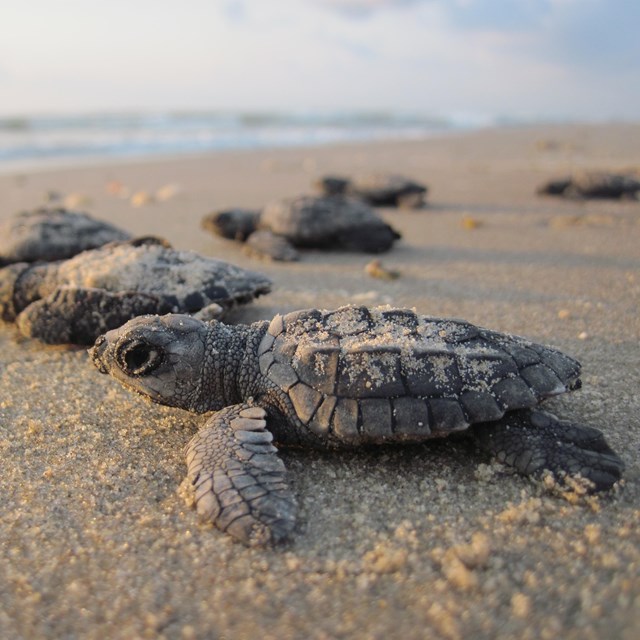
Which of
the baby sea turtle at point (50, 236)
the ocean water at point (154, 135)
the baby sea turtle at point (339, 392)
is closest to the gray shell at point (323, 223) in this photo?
the baby sea turtle at point (50, 236)

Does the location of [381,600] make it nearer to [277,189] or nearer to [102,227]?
[102,227]

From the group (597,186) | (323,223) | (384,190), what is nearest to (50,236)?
(323,223)

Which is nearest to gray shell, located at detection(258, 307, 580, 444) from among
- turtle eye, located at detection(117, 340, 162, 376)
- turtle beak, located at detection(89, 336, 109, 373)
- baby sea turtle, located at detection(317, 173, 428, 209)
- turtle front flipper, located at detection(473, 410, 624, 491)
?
turtle front flipper, located at detection(473, 410, 624, 491)

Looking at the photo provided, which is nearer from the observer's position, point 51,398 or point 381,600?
point 381,600

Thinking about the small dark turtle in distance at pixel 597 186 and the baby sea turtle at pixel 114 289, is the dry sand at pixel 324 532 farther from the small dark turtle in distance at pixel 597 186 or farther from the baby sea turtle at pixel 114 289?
the small dark turtle in distance at pixel 597 186

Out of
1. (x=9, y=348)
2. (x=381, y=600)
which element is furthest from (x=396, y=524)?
(x=9, y=348)

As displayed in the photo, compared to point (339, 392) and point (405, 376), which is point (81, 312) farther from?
point (405, 376)

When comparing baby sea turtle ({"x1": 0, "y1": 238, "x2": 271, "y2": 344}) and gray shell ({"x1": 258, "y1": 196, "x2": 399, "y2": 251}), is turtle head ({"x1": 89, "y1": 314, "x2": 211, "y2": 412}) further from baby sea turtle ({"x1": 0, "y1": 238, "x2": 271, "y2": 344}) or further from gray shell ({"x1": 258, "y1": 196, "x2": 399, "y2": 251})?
gray shell ({"x1": 258, "y1": 196, "x2": 399, "y2": 251})
